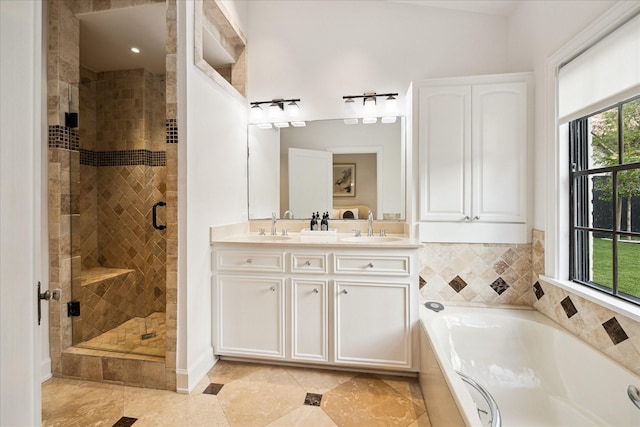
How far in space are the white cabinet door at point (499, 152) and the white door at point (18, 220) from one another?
2407 millimetres

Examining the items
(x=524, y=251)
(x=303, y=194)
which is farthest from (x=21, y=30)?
(x=524, y=251)

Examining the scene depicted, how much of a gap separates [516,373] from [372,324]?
0.91 metres

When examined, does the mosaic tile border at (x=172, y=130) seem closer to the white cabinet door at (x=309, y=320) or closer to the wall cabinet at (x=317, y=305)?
the wall cabinet at (x=317, y=305)

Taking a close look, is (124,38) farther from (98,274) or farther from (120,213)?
(98,274)

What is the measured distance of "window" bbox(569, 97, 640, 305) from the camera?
4.93 ft

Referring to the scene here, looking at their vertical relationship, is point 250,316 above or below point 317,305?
below

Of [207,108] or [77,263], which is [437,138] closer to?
[207,108]

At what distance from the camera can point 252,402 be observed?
73.4 inches

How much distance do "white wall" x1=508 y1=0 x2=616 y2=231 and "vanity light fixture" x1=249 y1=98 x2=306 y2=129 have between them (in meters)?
1.85

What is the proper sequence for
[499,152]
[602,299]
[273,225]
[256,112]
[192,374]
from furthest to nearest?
1. [256,112]
2. [273,225]
3. [499,152]
4. [192,374]
5. [602,299]

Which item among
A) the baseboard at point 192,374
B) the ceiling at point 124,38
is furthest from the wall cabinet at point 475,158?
the ceiling at point 124,38

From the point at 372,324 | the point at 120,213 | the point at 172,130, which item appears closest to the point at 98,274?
the point at 120,213

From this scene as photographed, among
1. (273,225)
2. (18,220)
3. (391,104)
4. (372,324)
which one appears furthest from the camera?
(273,225)

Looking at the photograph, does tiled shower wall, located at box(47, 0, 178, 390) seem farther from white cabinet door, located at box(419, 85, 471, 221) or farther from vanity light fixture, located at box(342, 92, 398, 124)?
white cabinet door, located at box(419, 85, 471, 221)
